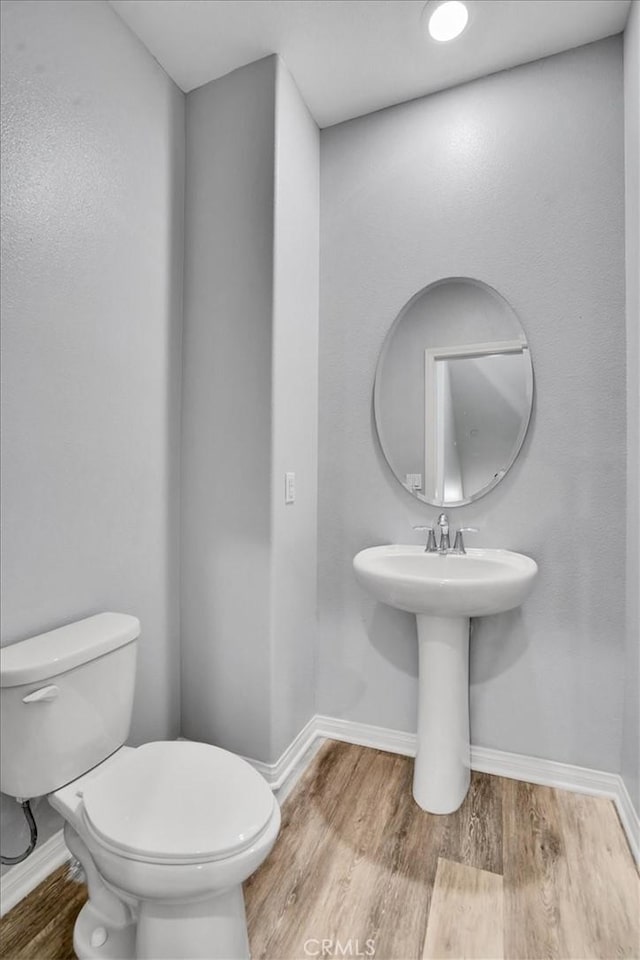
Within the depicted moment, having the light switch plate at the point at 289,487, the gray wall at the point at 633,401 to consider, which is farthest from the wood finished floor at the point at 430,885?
the light switch plate at the point at 289,487

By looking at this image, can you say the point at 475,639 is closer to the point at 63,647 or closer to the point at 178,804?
the point at 178,804

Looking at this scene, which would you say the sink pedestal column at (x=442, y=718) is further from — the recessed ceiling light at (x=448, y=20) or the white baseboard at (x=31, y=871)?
the recessed ceiling light at (x=448, y=20)

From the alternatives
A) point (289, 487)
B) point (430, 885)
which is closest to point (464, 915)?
point (430, 885)

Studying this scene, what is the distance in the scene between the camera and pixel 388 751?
1.92 meters

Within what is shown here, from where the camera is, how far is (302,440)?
190 cm

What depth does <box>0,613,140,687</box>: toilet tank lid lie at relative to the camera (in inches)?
43.6

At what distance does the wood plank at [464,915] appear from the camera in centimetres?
113

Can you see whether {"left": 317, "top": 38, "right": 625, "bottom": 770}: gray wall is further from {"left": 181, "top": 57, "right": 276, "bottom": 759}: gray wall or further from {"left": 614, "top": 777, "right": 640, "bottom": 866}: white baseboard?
{"left": 181, "top": 57, "right": 276, "bottom": 759}: gray wall

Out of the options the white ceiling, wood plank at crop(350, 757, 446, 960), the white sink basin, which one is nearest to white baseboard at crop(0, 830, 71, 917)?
wood plank at crop(350, 757, 446, 960)

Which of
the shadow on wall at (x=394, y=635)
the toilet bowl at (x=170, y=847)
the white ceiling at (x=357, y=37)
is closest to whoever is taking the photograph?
the toilet bowl at (x=170, y=847)

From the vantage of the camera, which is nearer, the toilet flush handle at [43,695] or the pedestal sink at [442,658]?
the toilet flush handle at [43,695]

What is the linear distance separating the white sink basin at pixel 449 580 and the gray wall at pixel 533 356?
14 centimetres

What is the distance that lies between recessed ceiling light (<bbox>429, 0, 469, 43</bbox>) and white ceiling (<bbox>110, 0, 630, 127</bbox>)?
29 millimetres

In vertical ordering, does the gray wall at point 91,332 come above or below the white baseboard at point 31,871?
above
